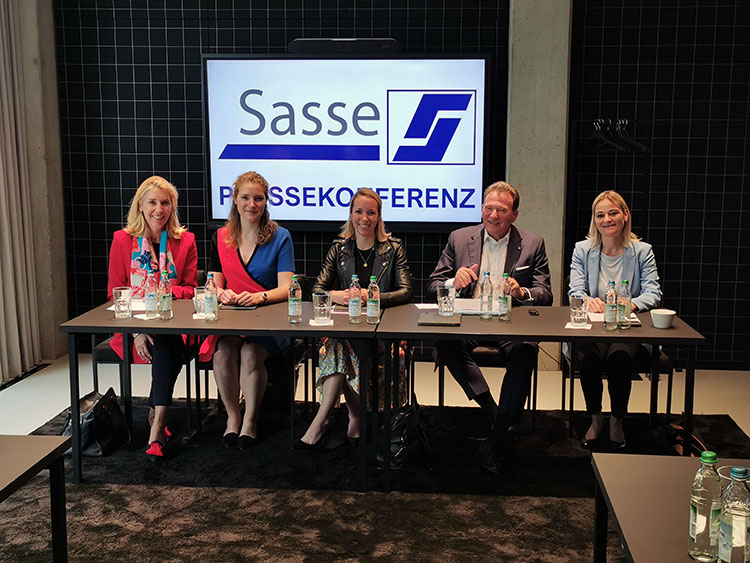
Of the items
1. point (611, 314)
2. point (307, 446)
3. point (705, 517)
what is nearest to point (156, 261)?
point (307, 446)

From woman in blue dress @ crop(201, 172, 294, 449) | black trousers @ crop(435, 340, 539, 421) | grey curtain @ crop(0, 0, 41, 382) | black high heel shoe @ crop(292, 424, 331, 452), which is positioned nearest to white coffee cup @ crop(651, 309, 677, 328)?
black trousers @ crop(435, 340, 539, 421)

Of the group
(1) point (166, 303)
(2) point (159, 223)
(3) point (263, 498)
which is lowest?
(3) point (263, 498)

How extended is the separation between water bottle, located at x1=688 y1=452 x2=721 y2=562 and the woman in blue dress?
2.55m

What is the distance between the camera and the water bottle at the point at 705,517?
1.59 meters

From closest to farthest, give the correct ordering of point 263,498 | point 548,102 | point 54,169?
point 263,498 → point 548,102 → point 54,169

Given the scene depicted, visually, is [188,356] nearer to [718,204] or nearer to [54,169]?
[54,169]

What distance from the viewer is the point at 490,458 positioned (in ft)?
12.1

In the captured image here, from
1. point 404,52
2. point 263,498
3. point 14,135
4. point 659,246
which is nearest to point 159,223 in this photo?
point 263,498

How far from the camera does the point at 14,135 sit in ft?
17.8

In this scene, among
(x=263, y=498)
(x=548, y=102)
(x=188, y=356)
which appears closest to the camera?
(x=263, y=498)

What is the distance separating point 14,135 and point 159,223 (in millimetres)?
1934

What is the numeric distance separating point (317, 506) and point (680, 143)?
11.9 ft

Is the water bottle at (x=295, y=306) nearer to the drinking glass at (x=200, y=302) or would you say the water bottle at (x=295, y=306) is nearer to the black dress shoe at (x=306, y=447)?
the drinking glass at (x=200, y=302)

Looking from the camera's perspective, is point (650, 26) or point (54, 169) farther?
point (54, 169)
